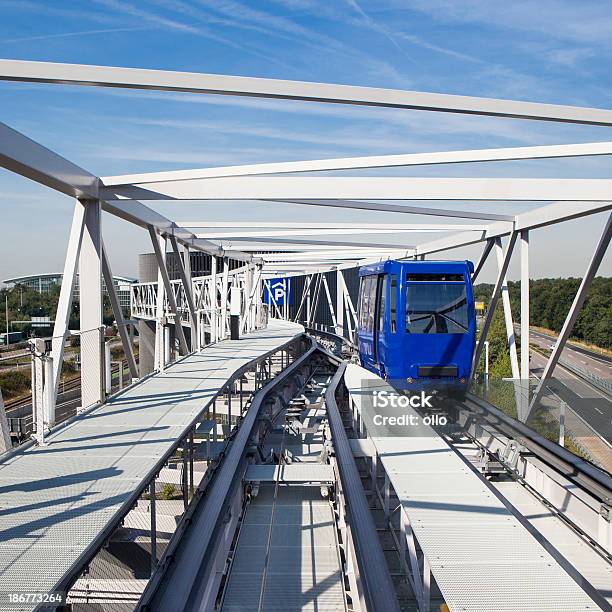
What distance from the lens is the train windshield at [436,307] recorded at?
13820mm

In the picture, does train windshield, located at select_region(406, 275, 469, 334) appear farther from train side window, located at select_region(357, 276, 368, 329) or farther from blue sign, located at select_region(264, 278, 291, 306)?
blue sign, located at select_region(264, 278, 291, 306)

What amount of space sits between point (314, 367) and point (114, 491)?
2103cm

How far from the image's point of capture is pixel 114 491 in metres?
4.97

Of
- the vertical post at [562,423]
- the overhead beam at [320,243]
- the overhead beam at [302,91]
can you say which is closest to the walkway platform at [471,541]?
the vertical post at [562,423]

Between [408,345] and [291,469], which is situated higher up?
[408,345]

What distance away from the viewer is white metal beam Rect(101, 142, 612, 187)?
8.13m

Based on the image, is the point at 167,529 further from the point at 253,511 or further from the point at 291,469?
the point at 291,469

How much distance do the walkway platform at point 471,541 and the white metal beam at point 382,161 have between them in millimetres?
3692

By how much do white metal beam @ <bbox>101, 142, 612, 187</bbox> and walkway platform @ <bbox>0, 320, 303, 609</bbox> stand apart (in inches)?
122

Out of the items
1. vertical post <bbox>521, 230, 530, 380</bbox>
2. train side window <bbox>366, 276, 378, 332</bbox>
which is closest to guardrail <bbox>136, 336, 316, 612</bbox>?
vertical post <bbox>521, 230, 530, 380</bbox>

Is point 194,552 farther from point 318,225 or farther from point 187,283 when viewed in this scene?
point 318,225

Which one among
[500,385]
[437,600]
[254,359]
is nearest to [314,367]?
[254,359]

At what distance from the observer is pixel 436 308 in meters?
13.9

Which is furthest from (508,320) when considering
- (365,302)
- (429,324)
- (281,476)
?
(281,476)
